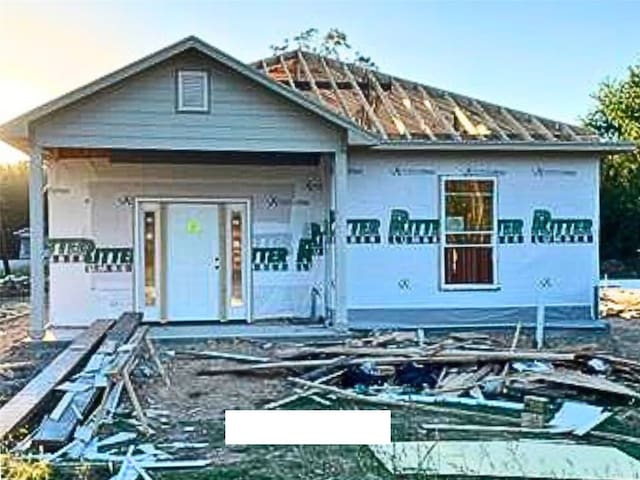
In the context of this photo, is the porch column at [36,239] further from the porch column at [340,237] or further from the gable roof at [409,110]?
the porch column at [340,237]

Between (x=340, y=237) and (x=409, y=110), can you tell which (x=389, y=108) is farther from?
(x=340, y=237)

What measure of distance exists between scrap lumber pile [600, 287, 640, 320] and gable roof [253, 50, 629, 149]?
4.00m

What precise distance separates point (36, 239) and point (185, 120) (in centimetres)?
272

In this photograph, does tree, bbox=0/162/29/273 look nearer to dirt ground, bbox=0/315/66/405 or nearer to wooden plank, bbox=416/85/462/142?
dirt ground, bbox=0/315/66/405

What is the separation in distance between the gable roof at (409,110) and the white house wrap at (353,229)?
7 cm

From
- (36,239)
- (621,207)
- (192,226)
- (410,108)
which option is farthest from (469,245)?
(621,207)

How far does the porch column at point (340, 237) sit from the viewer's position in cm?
1412

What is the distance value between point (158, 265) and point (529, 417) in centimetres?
871

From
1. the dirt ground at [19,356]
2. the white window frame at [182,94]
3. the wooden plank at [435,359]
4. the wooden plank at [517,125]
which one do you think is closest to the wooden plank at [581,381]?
the wooden plank at [435,359]

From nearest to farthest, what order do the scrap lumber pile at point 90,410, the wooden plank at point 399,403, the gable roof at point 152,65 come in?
the scrap lumber pile at point 90,410 < the wooden plank at point 399,403 < the gable roof at point 152,65

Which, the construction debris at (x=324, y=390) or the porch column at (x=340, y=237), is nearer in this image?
the construction debris at (x=324, y=390)

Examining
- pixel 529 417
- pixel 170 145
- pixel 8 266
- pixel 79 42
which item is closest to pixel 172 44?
pixel 170 145

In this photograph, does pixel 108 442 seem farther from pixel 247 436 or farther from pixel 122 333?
pixel 122 333
